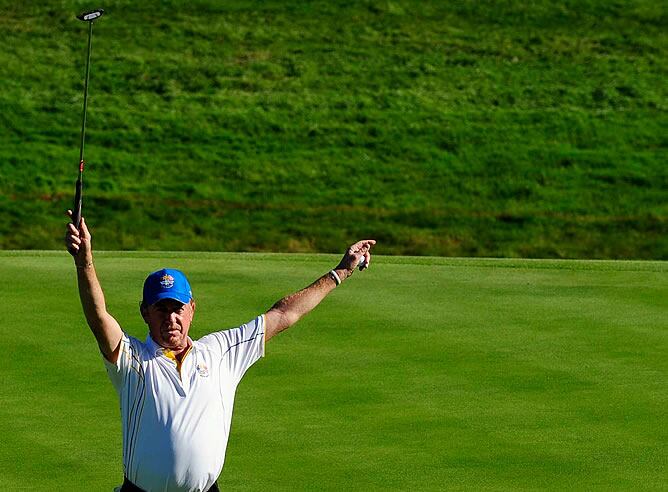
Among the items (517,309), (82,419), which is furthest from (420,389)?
(517,309)

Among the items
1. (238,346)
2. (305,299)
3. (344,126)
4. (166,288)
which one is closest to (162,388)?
(166,288)

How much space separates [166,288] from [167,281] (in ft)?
0.16

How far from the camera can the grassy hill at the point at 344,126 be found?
116 ft

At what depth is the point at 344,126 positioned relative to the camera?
42344 mm

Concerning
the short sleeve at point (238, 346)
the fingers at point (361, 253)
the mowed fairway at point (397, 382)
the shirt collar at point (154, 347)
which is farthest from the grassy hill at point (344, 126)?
the shirt collar at point (154, 347)

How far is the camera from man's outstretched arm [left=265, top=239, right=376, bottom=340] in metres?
7.30

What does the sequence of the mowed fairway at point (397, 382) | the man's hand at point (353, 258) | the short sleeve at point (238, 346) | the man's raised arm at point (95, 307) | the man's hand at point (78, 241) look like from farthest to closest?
the mowed fairway at point (397, 382), the man's hand at point (353, 258), the short sleeve at point (238, 346), the man's raised arm at point (95, 307), the man's hand at point (78, 241)

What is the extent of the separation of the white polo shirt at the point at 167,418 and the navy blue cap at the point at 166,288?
0.24 m

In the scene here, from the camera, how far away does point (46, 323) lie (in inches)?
587

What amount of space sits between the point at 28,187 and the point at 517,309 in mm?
22627

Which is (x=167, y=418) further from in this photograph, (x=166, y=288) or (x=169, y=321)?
(x=166, y=288)

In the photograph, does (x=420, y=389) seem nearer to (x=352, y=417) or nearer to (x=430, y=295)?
(x=352, y=417)

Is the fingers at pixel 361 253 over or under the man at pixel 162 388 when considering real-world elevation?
over

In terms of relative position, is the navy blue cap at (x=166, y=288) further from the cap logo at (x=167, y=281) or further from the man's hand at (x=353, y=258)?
the man's hand at (x=353, y=258)
